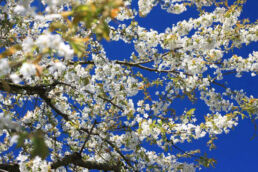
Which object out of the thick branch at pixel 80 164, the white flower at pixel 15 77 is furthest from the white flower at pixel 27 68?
the thick branch at pixel 80 164

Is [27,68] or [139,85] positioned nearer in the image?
[27,68]

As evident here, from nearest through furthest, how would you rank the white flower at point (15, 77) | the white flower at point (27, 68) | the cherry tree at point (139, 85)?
the white flower at point (27, 68) < the white flower at point (15, 77) < the cherry tree at point (139, 85)

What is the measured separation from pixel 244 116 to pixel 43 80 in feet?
10.2

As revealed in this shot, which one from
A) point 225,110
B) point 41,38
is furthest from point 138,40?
point 41,38

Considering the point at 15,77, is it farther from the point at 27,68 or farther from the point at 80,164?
the point at 80,164

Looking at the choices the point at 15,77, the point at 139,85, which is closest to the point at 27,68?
the point at 15,77

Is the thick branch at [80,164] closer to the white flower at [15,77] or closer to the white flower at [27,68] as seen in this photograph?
the white flower at [15,77]

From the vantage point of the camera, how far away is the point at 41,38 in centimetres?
134

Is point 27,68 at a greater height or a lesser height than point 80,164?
lesser

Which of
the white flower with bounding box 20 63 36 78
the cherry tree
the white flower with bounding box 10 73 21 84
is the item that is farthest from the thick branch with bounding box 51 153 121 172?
the white flower with bounding box 20 63 36 78

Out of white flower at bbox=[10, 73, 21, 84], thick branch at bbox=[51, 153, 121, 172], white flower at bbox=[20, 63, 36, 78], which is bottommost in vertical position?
white flower at bbox=[20, 63, 36, 78]

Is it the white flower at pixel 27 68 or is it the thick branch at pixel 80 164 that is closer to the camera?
the white flower at pixel 27 68

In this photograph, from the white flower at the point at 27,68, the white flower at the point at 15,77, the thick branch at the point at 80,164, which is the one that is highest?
the thick branch at the point at 80,164

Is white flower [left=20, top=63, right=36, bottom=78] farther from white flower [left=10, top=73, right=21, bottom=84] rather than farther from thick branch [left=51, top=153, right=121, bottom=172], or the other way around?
thick branch [left=51, top=153, right=121, bottom=172]
